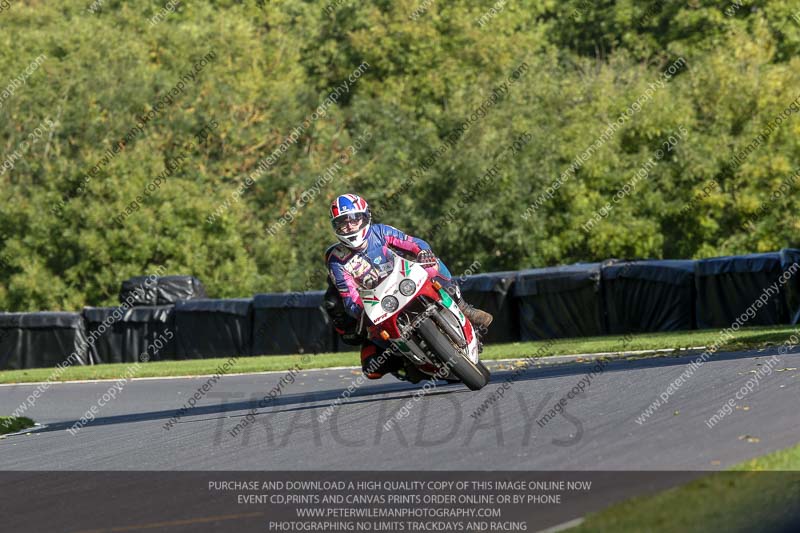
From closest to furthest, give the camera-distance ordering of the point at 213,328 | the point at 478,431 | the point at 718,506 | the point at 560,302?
the point at 718,506
the point at 478,431
the point at 560,302
the point at 213,328

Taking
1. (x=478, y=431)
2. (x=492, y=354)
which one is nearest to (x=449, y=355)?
(x=478, y=431)

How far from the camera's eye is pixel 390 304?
10523 millimetres

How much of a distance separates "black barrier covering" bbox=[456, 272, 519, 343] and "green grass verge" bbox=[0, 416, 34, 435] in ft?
34.2

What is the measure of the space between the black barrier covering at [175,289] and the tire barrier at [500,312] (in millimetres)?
23

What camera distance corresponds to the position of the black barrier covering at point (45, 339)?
28688 mm

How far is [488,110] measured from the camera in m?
43.2

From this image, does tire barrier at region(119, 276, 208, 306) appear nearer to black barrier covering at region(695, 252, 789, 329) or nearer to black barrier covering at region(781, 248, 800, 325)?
black barrier covering at region(695, 252, 789, 329)

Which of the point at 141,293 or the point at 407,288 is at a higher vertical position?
the point at 407,288

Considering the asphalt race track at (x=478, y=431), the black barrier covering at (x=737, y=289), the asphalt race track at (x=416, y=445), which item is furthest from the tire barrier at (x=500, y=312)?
the asphalt race track at (x=416, y=445)

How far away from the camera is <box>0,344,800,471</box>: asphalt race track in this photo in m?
7.48

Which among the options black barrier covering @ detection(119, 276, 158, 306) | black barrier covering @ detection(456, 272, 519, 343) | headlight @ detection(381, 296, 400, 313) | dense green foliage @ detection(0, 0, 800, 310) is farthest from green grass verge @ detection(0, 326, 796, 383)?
dense green foliage @ detection(0, 0, 800, 310)

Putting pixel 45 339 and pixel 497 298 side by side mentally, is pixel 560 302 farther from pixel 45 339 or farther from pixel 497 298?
pixel 45 339

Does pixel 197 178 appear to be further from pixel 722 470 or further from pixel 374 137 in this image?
pixel 722 470

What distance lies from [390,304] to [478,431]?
204 cm
